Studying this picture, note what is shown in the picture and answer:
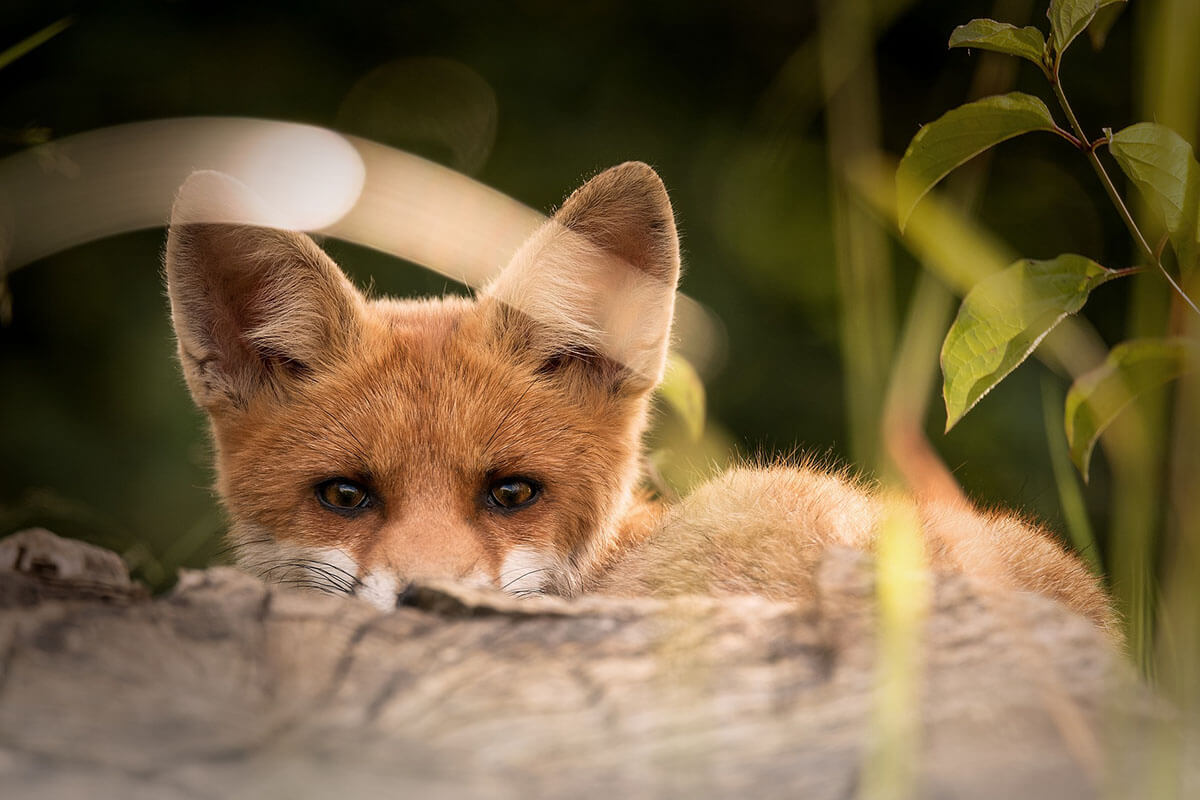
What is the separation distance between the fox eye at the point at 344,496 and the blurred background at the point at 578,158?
5.12 ft

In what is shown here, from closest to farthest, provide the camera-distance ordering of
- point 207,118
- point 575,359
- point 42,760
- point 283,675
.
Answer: point 42,760
point 283,675
point 575,359
point 207,118

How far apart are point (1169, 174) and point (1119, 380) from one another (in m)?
0.29

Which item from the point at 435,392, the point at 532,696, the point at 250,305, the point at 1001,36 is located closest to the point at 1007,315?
the point at 1001,36

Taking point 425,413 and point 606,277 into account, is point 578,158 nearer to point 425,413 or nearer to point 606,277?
point 606,277

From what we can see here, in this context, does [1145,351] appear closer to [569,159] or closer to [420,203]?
[420,203]

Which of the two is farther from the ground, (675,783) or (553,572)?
(553,572)

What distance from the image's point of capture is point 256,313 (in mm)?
2693

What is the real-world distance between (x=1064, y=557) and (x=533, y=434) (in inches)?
47.4

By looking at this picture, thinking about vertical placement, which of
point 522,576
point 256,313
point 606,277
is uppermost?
point 606,277

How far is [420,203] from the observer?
2.91 metres

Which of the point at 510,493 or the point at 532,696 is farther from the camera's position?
the point at 510,493

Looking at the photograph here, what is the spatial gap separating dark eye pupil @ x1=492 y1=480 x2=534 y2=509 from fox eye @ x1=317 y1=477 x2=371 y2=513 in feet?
0.96

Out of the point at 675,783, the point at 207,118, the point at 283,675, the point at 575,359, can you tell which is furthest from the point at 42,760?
the point at 207,118

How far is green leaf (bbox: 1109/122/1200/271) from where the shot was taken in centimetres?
144
